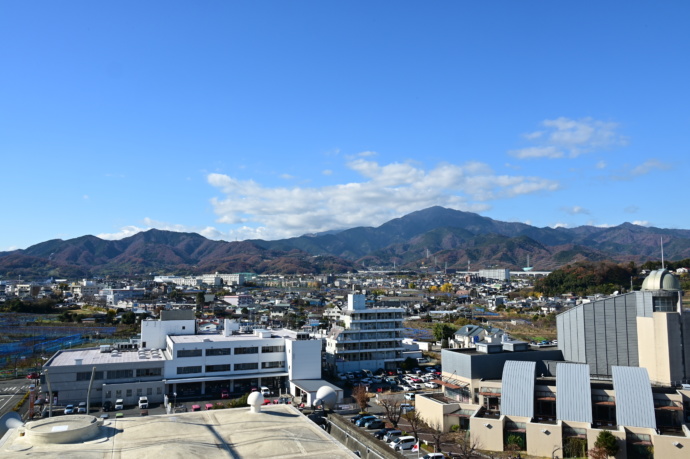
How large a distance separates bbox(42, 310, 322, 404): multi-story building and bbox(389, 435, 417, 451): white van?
8.98 metres

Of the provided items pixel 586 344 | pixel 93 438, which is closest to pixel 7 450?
pixel 93 438

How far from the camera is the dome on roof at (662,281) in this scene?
21.4m

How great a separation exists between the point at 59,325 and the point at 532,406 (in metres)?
48.5

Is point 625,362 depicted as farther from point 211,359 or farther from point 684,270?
point 684,270

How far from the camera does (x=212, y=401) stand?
24.3m

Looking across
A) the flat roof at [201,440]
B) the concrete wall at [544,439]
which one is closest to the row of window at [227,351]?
the flat roof at [201,440]

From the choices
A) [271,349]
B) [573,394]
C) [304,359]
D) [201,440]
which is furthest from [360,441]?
[271,349]

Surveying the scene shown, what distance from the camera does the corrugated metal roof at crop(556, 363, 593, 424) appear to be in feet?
56.2

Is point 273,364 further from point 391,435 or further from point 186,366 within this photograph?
point 391,435

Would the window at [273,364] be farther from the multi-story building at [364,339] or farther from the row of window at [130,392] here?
the row of window at [130,392]

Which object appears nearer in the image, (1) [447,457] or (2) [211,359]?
(1) [447,457]

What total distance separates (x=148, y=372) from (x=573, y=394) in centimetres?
1916

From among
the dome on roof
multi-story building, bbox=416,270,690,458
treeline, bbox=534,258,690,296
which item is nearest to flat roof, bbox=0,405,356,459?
multi-story building, bbox=416,270,690,458

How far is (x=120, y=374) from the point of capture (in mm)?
24203
